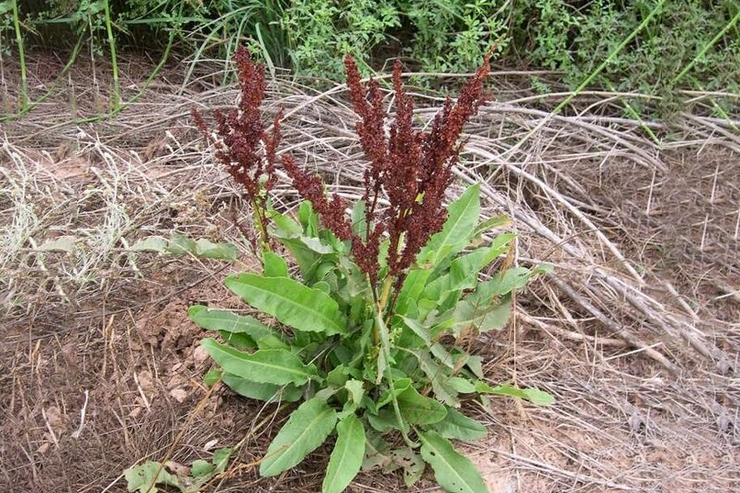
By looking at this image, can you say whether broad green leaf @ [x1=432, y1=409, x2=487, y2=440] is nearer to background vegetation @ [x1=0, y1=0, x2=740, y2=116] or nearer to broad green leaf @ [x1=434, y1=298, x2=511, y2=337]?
broad green leaf @ [x1=434, y1=298, x2=511, y2=337]

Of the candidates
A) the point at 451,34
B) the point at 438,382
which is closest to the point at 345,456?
the point at 438,382

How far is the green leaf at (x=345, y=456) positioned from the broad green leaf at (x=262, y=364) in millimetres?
195

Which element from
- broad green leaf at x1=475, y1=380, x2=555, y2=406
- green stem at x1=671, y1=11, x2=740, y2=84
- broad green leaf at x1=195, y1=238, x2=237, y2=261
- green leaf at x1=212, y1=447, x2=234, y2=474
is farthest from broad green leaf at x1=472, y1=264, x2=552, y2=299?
green stem at x1=671, y1=11, x2=740, y2=84

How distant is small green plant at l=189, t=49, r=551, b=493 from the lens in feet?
6.44

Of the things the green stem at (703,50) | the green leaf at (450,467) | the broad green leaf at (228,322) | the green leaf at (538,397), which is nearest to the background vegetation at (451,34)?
the green stem at (703,50)

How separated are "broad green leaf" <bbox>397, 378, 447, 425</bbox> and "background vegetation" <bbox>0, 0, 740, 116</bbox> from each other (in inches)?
76.7

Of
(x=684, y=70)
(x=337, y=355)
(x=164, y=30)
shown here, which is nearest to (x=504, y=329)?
(x=337, y=355)

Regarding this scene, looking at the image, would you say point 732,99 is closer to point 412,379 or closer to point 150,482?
point 412,379

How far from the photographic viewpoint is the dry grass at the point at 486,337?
235 centimetres

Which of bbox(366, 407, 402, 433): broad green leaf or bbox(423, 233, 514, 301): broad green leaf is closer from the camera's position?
bbox(366, 407, 402, 433): broad green leaf

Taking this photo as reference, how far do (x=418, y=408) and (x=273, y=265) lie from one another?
61 centimetres

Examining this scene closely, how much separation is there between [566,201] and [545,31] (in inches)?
43.5

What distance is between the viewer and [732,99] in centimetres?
376

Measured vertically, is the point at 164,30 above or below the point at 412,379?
above
